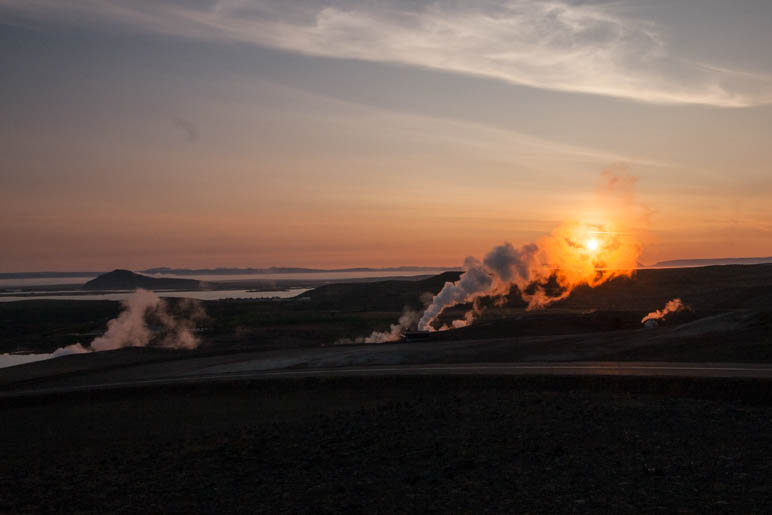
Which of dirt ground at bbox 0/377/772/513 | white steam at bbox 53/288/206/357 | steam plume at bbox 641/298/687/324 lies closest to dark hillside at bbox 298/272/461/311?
white steam at bbox 53/288/206/357

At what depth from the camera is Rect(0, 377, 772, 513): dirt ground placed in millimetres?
14875

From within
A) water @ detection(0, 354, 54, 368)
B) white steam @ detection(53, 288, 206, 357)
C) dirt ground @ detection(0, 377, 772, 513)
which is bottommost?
water @ detection(0, 354, 54, 368)

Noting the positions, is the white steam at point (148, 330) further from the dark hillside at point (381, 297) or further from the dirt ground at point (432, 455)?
the dirt ground at point (432, 455)

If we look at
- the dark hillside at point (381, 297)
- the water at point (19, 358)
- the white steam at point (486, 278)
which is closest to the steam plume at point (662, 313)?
the white steam at point (486, 278)

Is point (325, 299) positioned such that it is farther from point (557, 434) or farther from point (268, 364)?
point (557, 434)

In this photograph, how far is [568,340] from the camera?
4712 centimetres

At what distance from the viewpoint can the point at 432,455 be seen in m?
18.8

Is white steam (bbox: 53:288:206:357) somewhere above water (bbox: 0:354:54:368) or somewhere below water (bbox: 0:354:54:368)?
above

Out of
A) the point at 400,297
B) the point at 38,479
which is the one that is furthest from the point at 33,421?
the point at 400,297

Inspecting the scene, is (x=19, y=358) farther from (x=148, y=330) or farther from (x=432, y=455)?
(x=432, y=455)

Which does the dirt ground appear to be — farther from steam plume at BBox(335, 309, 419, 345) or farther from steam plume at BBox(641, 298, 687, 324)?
steam plume at BBox(335, 309, 419, 345)

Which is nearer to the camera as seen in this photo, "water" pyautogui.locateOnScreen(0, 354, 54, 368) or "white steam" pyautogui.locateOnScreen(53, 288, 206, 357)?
"water" pyautogui.locateOnScreen(0, 354, 54, 368)

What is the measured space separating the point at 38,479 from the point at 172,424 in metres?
9.17

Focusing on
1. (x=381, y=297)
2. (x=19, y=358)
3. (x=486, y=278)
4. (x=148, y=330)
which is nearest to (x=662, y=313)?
(x=486, y=278)
